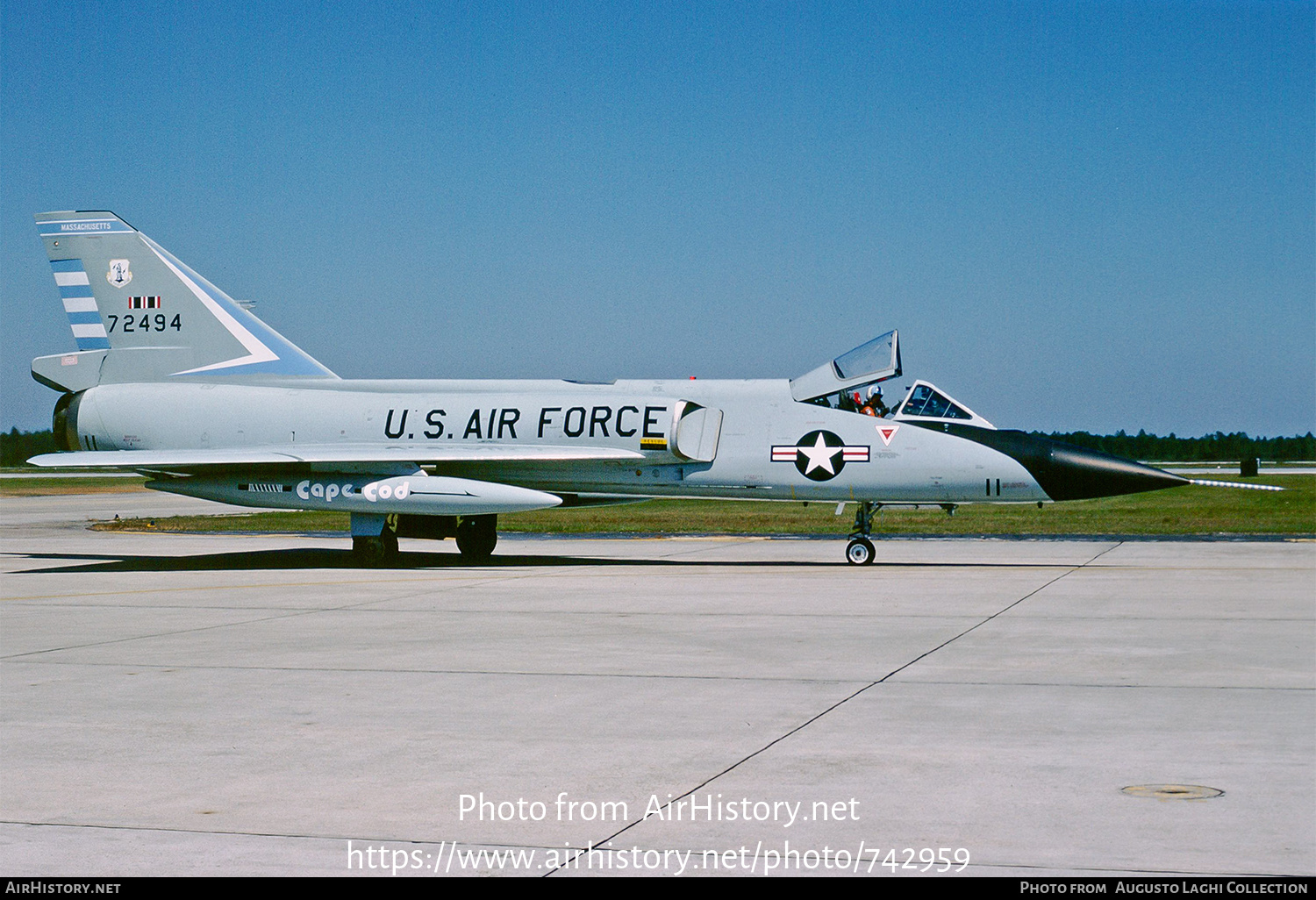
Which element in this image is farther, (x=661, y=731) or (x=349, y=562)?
(x=349, y=562)

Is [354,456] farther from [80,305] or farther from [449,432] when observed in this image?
[80,305]

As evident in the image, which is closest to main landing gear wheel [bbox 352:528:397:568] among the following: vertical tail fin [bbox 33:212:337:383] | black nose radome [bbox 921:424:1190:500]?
vertical tail fin [bbox 33:212:337:383]

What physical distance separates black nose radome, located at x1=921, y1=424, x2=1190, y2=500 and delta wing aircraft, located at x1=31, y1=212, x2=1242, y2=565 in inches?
1.0

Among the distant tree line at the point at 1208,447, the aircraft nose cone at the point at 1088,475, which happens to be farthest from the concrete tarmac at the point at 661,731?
the distant tree line at the point at 1208,447

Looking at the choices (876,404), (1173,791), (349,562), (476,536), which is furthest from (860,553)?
(1173,791)

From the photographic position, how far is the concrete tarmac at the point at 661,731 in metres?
5.00

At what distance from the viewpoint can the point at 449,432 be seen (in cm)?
1934

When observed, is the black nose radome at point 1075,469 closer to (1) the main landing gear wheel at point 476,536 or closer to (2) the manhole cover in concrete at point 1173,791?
(1) the main landing gear wheel at point 476,536

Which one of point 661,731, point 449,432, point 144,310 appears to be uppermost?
point 144,310

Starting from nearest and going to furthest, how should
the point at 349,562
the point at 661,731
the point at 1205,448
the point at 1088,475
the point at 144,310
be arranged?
the point at 661,731 < the point at 1088,475 < the point at 349,562 < the point at 144,310 < the point at 1205,448

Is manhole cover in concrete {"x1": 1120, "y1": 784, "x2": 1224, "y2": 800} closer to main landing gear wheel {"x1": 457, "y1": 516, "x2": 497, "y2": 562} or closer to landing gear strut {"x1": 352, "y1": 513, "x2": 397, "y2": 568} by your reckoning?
landing gear strut {"x1": 352, "y1": 513, "x2": 397, "y2": 568}

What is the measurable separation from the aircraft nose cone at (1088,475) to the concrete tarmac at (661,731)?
245cm

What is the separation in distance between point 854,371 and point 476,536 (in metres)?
6.45

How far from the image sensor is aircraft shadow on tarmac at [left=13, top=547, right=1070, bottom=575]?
18750 mm
